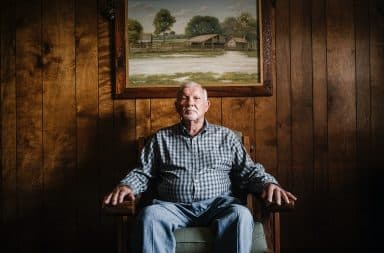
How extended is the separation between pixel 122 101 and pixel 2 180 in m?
0.92

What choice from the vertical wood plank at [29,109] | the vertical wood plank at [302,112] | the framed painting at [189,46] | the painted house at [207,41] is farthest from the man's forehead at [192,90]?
the vertical wood plank at [29,109]

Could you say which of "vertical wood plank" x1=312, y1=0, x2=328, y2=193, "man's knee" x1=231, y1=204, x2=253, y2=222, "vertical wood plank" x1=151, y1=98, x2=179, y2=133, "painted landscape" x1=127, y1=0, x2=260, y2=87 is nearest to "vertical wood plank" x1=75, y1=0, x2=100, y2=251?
"painted landscape" x1=127, y1=0, x2=260, y2=87

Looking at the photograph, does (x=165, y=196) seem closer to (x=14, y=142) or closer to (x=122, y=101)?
(x=122, y=101)

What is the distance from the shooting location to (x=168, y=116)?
91.0 inches

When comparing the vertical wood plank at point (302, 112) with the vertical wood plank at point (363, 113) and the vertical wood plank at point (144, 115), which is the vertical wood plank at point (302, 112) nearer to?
the vertical wood plank at point (363, 113)

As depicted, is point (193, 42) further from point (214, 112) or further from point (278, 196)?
point (278, 196)

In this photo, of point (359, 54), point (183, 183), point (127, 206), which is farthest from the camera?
point (359, 54)

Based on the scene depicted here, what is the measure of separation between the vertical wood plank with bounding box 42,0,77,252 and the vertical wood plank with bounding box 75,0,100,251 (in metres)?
0.04

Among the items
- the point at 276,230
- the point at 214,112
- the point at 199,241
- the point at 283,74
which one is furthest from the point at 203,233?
the point at 283,74

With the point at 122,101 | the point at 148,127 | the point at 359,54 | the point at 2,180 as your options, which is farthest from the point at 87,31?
the point at 359,54

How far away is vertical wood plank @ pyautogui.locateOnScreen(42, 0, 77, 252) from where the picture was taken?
2.32 metres

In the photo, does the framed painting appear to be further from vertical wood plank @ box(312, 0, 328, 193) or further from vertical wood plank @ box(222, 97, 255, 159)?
vertical wood plank @ box(312, 0, 328, 193)

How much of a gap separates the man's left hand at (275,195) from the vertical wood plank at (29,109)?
1.46 meters

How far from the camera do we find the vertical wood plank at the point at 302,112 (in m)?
2.28
